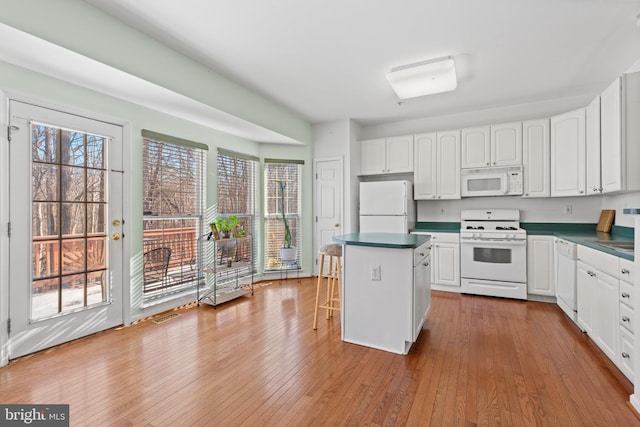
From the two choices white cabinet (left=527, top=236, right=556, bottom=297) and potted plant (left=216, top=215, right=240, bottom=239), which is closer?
white cabinet (left=527, top=236, right=556, bottom=297)

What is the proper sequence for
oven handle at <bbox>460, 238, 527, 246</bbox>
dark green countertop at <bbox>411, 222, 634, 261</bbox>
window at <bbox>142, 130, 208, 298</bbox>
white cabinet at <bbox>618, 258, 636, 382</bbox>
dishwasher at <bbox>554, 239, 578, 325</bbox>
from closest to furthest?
white cabinet at <bbox>618, 258, 636, 382</bbox> < dark green countertop at <bbox>411, 222, 634, 261</bbox> < dishwasher at <bbox>554, 239, 578, 325</bbox> < window at <bbox>142, 130, 208, 298</bbox> < oven handle at <bbox>460, 238, 527, 246</bbox>

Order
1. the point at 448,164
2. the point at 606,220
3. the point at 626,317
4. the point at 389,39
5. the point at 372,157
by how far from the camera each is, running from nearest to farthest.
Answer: the point at 626,317
the point at 389,39
the point at 606,220
the point at 448,164
the point at 372,157

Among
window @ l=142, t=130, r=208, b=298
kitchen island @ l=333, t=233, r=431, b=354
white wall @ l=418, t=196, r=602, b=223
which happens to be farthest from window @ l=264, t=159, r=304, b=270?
kitchen island @ l=333, t=233, r=431, b=354

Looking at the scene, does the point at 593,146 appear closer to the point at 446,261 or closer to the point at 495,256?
the point at 495,256

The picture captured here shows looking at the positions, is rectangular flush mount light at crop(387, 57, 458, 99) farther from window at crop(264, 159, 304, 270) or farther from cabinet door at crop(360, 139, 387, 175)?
window at crop(264, 159, 304, 270)

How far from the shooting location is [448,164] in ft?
14.8

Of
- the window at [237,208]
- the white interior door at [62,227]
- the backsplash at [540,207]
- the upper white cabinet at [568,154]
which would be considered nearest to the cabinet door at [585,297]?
the backsplash at [540,207]

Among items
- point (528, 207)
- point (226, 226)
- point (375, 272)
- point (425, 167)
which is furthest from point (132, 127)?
point (528, 207)

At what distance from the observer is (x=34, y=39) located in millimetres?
1933

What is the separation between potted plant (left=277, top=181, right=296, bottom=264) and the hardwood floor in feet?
5.66

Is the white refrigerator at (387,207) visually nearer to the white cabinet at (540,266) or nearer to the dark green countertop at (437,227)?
the dark green countertop at (437,227)

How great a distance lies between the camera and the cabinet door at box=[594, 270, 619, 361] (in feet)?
7.15

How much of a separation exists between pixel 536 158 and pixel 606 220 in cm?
107

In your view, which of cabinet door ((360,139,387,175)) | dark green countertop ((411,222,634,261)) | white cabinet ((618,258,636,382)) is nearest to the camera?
white cabinet ((618,258,636,382))
